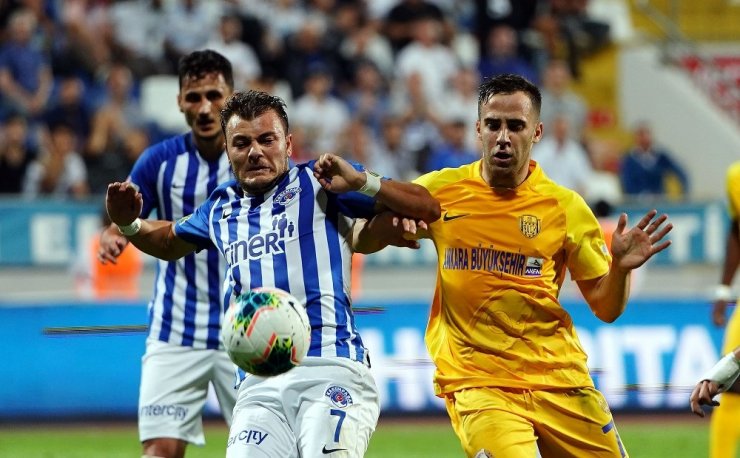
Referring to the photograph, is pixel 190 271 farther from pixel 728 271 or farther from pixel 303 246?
pixel 728 271

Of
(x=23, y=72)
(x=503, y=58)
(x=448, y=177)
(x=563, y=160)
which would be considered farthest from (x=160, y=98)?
(x=448, y=177)

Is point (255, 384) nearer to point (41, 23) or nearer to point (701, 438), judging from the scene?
point (701, 438)

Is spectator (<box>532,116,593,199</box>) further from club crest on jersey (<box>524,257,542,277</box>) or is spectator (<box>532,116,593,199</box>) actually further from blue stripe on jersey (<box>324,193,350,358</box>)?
blue stripe on jersey (<box>324,193,350,358</box>)

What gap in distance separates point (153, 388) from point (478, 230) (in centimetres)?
221

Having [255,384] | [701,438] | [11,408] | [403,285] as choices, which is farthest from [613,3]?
[255,384]

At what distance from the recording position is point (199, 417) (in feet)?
23.3

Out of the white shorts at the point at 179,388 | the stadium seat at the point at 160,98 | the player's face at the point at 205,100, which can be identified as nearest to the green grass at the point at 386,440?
the white shorts at the point at 179,388

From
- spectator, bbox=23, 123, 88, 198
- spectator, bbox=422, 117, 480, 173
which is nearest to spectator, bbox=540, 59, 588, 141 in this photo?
spectator, bbox=422, 117, 480, 173

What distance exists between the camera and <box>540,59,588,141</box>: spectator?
17953 millimetres

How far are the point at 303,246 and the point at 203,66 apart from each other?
1.79 m

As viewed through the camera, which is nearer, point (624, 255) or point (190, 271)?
point (624, 255)

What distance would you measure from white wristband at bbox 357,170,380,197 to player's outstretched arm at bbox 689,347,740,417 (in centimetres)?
169

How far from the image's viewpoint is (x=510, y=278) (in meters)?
5.78

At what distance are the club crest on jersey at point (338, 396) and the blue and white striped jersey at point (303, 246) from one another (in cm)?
17
